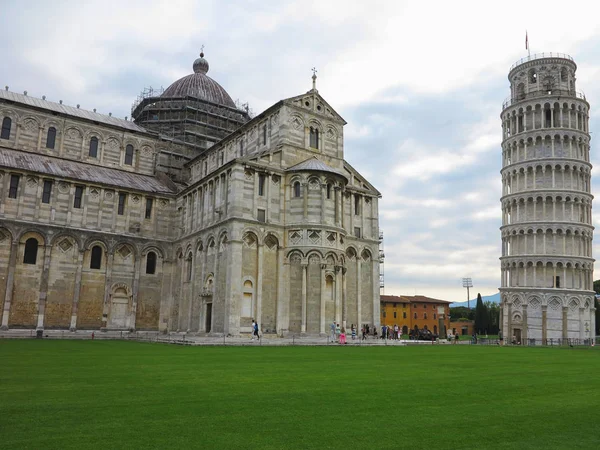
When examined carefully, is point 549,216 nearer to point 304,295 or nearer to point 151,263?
point 304,295

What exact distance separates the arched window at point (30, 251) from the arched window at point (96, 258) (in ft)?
14.1

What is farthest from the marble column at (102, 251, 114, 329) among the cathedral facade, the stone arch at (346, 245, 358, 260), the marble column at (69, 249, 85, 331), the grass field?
the grass field

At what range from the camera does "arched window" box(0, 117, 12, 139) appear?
46219 mm

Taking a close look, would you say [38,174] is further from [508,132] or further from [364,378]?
[508,132]

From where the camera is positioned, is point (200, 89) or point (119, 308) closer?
point (119, 308)

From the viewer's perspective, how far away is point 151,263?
46.1 metres

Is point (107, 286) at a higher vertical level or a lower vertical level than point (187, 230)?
lower

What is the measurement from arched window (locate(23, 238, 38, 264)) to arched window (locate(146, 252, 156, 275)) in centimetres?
898

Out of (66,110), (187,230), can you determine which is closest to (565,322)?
(187,230)

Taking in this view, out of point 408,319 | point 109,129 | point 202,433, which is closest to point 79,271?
point 109,129

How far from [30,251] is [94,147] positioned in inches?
533

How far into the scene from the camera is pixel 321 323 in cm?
3778

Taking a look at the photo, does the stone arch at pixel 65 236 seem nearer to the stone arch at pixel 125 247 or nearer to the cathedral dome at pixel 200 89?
the stone arch at pixel 125 247

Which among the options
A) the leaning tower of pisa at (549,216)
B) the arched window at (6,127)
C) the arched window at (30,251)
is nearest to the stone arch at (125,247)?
the arched window at (30,251)
